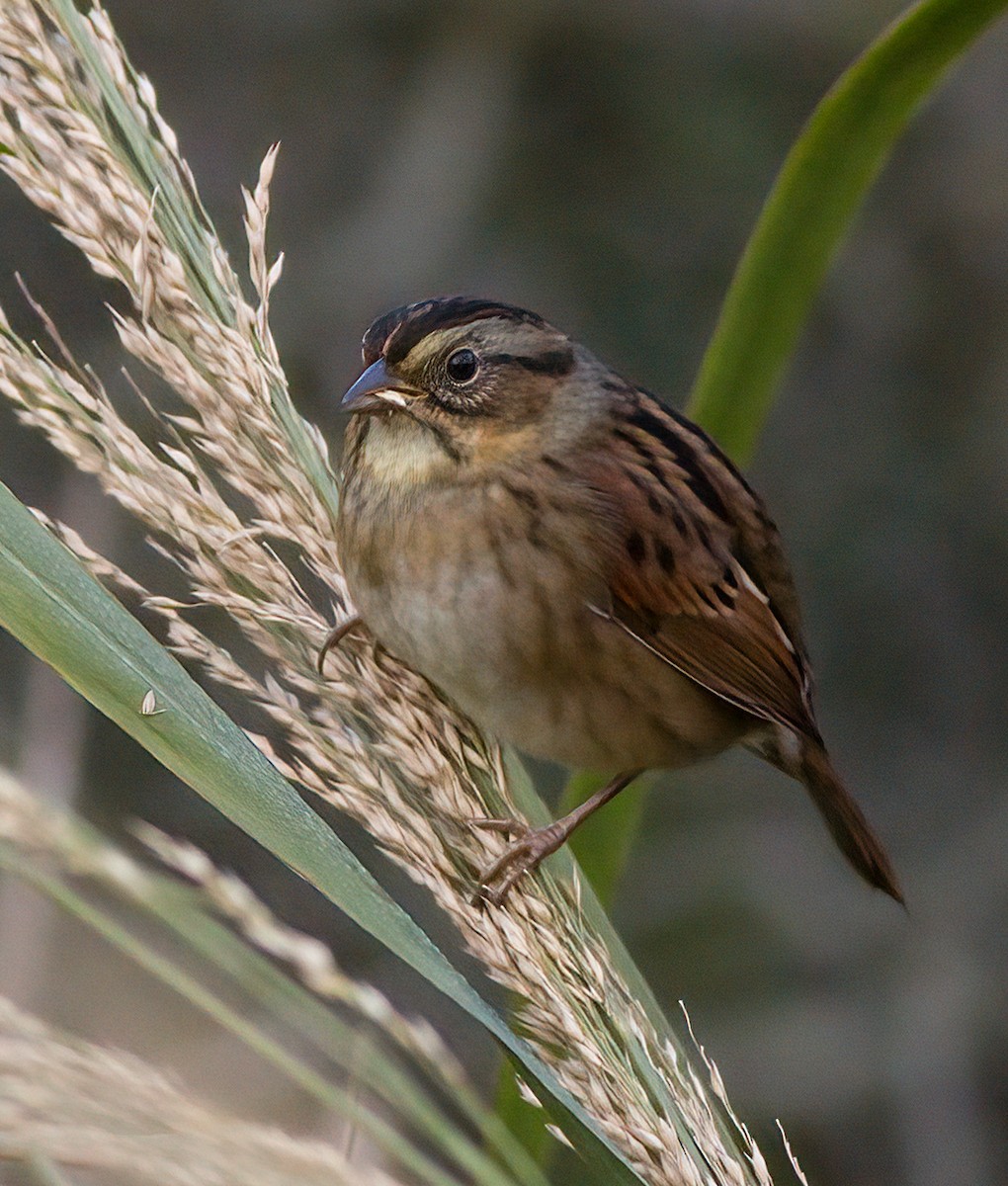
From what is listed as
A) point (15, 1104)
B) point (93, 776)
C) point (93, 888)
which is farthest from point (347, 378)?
point (15, 1104)

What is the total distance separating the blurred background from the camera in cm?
335

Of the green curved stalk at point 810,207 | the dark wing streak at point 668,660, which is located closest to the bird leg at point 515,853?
the green curved stalk at point 810,207

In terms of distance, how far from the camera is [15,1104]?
0.62 m

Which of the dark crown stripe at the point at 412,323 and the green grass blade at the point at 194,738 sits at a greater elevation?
the dark crown stripe at the point at 412,323

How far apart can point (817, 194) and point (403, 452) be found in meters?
0.63

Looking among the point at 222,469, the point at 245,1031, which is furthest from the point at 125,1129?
the point at 222,469

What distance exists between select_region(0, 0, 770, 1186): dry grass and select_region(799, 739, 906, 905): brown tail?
24.7 inches

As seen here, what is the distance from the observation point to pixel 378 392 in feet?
5.94

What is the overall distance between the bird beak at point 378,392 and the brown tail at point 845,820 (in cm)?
69

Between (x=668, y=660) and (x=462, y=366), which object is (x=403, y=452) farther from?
(x=668, y=660)

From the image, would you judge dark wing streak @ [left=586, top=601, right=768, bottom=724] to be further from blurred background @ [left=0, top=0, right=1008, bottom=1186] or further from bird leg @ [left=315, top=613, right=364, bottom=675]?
blurred background @ [left=0, top=0, right=1008, bottom=1186]

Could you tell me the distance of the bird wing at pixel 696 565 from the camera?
1959 millimetres

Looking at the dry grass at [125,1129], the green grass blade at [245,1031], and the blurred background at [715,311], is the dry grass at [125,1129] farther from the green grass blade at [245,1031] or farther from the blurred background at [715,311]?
the blurred background at [715,311]

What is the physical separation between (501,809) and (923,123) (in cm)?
285
